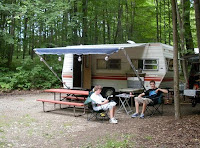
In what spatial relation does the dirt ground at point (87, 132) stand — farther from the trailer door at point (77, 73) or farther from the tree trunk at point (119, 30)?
the tree trunk at point (119, 30)

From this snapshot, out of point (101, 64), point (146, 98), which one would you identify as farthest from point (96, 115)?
point (101, 64)

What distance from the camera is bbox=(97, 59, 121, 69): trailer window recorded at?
1007 cm

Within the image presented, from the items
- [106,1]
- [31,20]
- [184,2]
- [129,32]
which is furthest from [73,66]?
[129,32]

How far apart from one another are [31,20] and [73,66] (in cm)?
495

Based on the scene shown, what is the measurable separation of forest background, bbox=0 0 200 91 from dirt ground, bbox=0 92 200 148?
5.13 meters

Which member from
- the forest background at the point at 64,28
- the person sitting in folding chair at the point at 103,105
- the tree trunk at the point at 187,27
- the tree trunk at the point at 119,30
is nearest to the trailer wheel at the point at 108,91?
the person sitting in folding chair at the point at 103,105

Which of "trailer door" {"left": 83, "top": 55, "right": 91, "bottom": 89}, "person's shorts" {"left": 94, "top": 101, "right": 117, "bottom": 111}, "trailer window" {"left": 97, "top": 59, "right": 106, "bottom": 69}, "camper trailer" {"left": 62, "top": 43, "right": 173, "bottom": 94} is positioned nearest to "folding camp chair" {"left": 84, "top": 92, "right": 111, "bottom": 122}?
"person's shorts" {"left": 94, "top": 101, "right": 117, "bottom": 111}

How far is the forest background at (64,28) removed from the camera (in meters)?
13.2

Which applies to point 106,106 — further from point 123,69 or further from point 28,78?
point 28,78

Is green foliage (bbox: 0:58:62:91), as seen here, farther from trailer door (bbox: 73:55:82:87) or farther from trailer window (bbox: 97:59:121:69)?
trailer window (bbox: 97:59:121:69)

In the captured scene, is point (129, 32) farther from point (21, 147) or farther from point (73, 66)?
point (21, 147)

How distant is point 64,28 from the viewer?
16359 mm

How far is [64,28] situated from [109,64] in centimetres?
727

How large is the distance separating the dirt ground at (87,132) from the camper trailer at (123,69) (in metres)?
2.33
